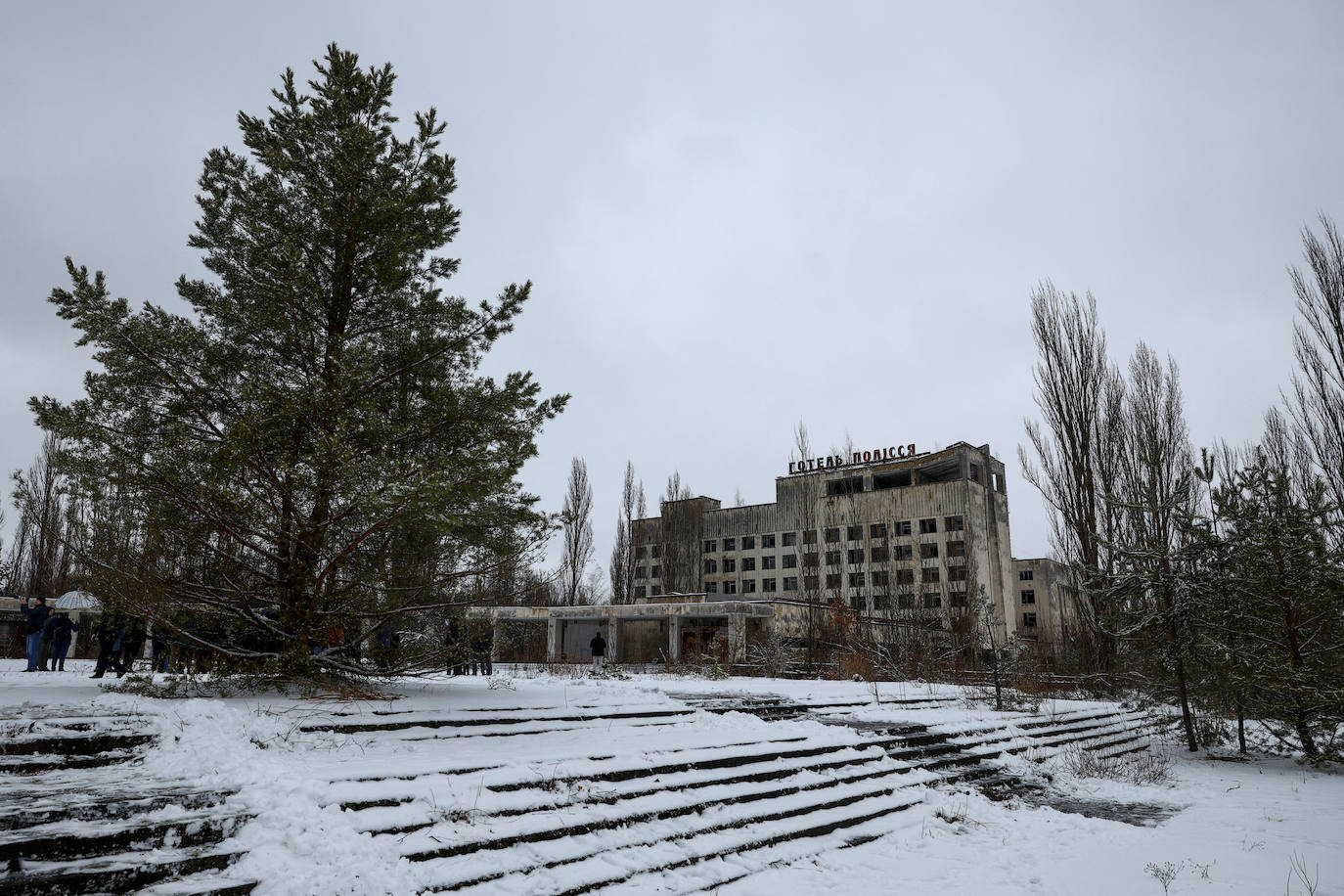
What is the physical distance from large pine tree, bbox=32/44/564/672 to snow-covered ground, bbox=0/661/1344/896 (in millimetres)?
1467

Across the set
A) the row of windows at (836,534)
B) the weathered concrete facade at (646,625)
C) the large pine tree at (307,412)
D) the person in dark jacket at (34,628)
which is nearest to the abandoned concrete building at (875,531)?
the row of windows at (836,534)

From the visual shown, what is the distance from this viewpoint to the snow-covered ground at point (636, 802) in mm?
5660

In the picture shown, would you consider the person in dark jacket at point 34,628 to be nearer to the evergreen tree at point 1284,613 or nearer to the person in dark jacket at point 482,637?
the person in dark jacket at point 482,637

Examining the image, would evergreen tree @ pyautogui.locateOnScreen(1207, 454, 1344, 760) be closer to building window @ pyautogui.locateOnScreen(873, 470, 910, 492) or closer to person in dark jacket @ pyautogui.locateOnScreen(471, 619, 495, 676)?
person in dark jacket @ pyautogui.locateOnScreen(471, 619, 495, 676)

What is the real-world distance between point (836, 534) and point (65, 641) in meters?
56.5

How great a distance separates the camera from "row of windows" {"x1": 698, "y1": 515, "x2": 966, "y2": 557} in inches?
2339

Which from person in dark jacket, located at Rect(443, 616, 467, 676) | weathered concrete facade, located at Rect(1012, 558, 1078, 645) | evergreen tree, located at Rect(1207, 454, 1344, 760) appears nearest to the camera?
person in dark jacket, located at Rect(443, 616, 467, 676)

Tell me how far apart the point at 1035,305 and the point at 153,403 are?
26.4m

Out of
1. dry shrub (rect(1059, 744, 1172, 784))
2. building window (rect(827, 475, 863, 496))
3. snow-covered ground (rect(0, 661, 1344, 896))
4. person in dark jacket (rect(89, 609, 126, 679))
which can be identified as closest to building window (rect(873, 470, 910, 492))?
building window (rect(827, 475, 863, 496))

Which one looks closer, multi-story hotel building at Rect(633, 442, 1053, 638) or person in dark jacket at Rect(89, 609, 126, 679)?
person in dark jacket at Rect(89, 609, 126, 679)

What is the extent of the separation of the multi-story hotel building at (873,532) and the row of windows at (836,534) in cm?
10

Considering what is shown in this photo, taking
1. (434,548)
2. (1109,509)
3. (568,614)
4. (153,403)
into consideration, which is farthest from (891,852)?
(568,614)

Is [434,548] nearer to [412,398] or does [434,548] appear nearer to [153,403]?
[412,398]

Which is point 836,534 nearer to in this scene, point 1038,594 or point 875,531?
point 875,531
